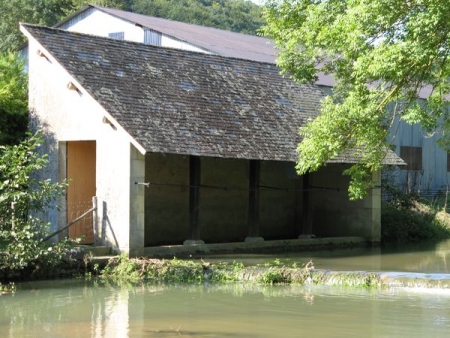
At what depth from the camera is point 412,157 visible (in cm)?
3322

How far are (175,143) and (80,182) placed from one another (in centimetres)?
318

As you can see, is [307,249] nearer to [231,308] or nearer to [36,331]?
[231,308]

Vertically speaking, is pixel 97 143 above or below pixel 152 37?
below

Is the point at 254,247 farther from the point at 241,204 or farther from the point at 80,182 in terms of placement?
the point at 80,182

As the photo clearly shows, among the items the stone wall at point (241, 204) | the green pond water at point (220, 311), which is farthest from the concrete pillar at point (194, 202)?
the green pond water at point (220, 311)

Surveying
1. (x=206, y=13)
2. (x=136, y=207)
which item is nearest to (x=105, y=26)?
(x=136, y=207)

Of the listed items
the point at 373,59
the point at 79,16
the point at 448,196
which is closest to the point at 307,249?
the point at 373,59

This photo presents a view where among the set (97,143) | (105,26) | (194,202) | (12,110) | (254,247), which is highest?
(105,26)

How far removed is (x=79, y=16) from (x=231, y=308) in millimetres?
24724

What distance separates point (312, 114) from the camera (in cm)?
2445

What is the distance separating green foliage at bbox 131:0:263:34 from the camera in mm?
71312

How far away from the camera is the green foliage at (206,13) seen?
71312mm

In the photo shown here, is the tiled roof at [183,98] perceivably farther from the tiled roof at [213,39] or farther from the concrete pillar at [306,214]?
the tiled roof at [213,39]

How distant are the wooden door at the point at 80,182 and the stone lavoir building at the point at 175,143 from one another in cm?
4
